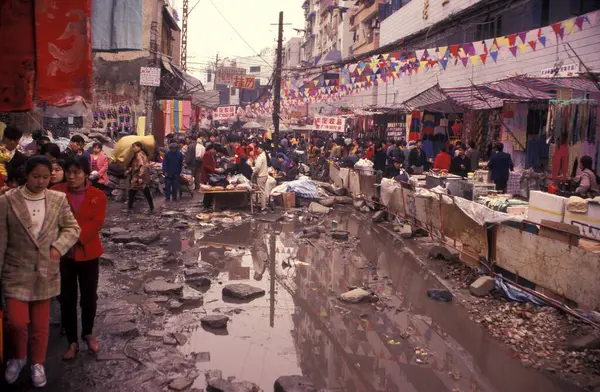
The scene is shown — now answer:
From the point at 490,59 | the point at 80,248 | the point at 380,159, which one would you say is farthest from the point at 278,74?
the point at 80,248

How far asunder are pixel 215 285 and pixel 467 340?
11.8 ft

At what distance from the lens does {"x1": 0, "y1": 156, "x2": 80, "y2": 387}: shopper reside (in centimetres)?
395

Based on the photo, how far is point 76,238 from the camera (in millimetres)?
4234

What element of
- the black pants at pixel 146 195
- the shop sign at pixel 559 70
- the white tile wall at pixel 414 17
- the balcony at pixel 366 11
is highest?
the balcony at pixel 366 11

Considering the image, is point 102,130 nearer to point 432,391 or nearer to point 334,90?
point 334,90

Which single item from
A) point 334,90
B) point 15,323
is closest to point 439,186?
point 15,323

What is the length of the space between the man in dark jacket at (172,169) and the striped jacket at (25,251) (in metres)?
10.6

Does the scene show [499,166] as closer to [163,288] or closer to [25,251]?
[163,288]

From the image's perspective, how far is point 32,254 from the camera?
158 inches

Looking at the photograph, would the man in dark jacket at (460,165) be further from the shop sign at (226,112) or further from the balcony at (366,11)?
the balcony at (366,11)

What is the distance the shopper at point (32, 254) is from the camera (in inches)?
155

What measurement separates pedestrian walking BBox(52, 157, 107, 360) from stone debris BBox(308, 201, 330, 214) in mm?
10325

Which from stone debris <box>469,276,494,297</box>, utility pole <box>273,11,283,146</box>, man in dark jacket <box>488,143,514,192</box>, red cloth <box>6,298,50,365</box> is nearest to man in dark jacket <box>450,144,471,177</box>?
man in dark jacket <box>488,143,514,192</box>

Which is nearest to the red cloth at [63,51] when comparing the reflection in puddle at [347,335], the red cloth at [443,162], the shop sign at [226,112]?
the reflection in puddle at [347,335]
